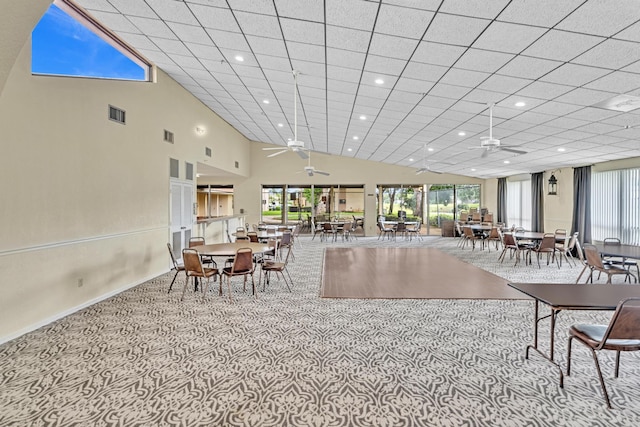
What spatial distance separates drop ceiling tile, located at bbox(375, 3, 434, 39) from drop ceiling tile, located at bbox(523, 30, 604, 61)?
1.25 meters

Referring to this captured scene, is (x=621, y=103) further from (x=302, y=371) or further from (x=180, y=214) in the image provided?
(x=180, y=214)

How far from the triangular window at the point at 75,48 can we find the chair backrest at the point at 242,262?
12.0 ft

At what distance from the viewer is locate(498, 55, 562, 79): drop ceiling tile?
4045 millimetres

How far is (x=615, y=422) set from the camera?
2445 mm

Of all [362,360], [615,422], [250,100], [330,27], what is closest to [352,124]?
[250,100]

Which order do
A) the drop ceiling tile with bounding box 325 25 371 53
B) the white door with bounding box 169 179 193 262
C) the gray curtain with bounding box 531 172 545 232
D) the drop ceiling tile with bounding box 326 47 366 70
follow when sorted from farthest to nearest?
1. the gray curtain with bounding box 531 172 545 232
2. the white door with bounding box 169 179 193 262
3. the drop ceiling tile with bounding box 326 47 366 70
4. the drop ceiling tile with bounding box 325 25 371 53

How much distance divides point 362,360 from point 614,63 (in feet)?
14.4

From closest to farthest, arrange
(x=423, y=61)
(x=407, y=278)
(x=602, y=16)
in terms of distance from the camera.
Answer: (x=602, y=16) → (x=423, y=61) → (x=407, y=278)

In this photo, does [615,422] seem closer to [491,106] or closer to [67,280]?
[491,106]

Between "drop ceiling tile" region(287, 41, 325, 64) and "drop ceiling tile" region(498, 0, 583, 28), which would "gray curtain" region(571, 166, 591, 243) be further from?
"drop ceiling tile" region(287, 41, 325, 64)

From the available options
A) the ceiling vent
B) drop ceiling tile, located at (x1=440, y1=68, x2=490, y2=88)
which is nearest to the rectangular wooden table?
the ceiling vent

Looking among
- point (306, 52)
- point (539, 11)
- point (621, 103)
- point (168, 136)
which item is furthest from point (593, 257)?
point (168, 136)

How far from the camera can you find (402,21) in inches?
146

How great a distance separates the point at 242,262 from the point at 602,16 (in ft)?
17.4
